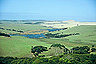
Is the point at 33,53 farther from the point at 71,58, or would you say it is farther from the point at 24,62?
the point at 71,58

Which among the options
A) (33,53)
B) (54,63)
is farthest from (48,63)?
(33,53)

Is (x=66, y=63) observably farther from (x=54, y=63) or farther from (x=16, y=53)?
(x=16, y=53)

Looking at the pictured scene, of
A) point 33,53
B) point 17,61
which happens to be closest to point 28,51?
point 33,53

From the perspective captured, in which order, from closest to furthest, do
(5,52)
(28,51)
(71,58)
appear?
(71,58) → (5,52) → (28,51)

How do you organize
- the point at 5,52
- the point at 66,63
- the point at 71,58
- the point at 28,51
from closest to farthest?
the point at 66,63, the point at 71,58, the point at 5,52, the point at 28,51

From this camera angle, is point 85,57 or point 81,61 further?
point 85,57

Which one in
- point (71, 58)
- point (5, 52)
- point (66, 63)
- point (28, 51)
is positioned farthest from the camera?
point (28, 51)

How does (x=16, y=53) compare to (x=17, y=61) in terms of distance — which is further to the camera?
(x=16, y=53)

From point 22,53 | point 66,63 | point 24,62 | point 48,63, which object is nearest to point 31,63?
point 24,62
